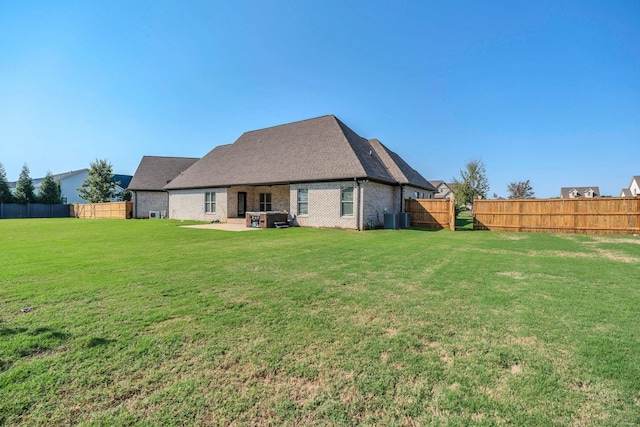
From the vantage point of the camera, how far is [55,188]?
3947cm

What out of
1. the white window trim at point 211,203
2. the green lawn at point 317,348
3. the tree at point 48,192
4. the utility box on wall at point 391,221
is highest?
the tree at point 48,192

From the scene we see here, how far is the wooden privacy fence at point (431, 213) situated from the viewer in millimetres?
18211

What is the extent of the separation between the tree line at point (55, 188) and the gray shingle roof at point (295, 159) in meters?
21.7

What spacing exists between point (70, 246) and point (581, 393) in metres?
13.2

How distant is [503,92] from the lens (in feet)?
59.7

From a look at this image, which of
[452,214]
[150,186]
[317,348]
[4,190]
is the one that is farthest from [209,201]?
[4,190]

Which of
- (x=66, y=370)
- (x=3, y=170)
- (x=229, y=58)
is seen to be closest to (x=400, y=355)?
(x=66, y=370)

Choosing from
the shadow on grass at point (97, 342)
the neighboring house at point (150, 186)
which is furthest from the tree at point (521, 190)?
the shadow on grass at point (97, 342)

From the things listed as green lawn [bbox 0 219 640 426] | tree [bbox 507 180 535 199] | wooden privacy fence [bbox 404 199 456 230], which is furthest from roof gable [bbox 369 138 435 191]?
tree [bbox 507 180 535 199]

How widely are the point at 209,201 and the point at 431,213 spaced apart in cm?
1704

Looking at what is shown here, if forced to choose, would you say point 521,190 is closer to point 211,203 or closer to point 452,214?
point 452,214

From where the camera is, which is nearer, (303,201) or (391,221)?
(391,221)

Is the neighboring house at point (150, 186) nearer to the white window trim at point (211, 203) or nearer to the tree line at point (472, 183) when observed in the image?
the white window trim at point (211, 203)

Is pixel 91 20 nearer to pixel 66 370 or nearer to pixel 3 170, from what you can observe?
pixel 66 370
